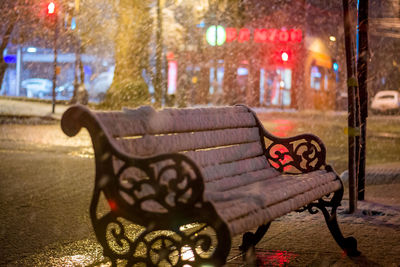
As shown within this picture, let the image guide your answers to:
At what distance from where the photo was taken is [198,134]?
5496mm

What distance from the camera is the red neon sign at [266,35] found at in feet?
155

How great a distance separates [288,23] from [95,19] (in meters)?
14.6

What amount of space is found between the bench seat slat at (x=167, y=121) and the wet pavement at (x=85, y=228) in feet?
3.41

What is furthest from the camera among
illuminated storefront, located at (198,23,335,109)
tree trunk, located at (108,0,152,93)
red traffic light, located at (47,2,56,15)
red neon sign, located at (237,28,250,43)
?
illuminated storefront, located at (198,23,335,109)

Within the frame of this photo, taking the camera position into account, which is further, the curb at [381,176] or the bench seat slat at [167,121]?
the curb at [381,176]

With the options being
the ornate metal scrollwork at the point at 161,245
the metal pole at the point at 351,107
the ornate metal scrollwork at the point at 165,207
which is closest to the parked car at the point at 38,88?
the metal pole at the point at 351,107

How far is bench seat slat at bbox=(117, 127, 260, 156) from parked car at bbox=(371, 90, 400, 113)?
143 ft

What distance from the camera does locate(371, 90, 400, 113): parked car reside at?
4844 centimetres

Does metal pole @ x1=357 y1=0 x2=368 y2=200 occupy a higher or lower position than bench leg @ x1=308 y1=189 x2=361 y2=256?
higher

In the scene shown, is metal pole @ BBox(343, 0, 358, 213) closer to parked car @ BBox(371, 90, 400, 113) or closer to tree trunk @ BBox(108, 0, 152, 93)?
tree trunk @ BBox(108, 0, 152, 93)

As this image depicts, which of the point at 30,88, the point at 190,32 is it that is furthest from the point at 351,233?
the point at 30,88

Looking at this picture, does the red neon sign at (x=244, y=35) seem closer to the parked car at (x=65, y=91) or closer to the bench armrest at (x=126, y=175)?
the parked car at (x=65, y=91)

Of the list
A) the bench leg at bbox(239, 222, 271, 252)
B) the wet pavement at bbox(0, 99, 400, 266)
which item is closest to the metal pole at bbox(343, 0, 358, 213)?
the wet pavement at bbox(0, 99, 400, 266)

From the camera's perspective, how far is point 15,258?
5.56m
